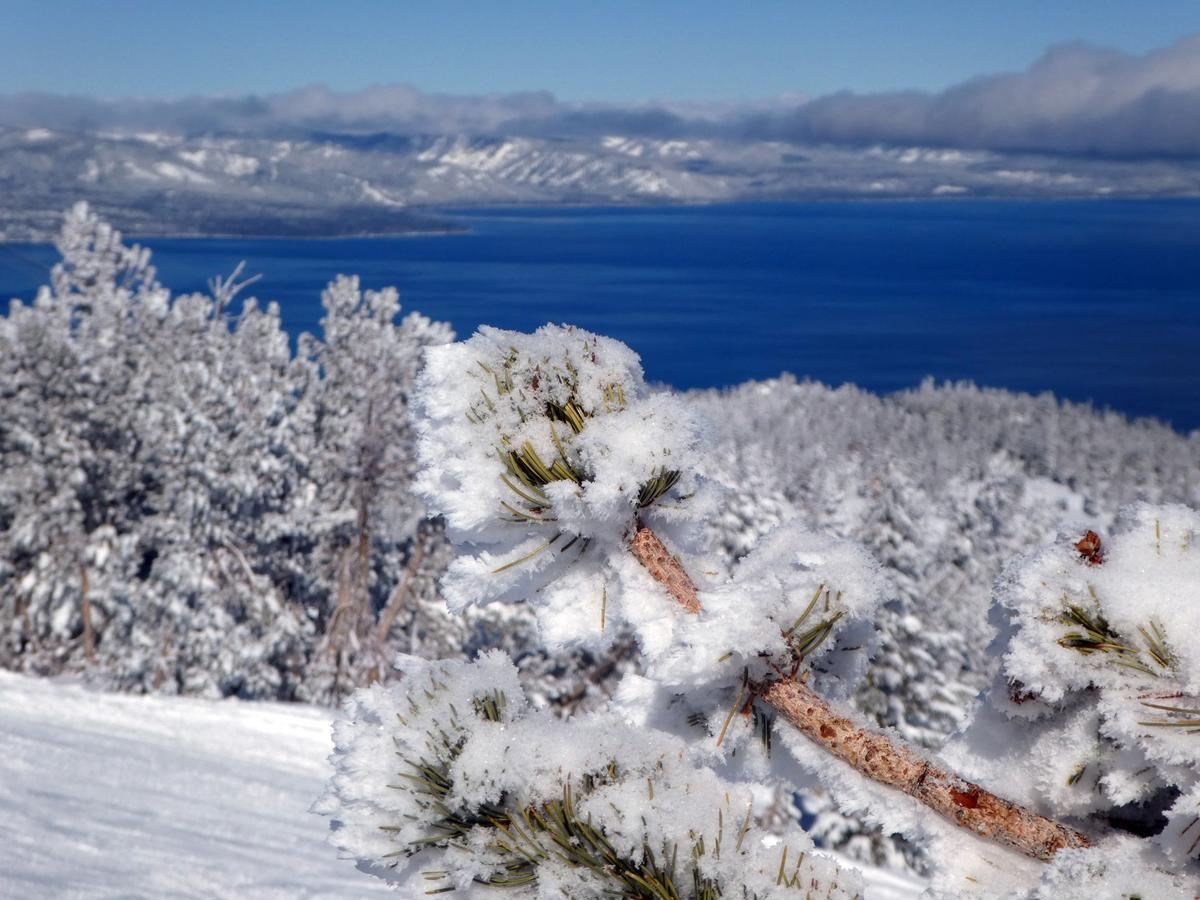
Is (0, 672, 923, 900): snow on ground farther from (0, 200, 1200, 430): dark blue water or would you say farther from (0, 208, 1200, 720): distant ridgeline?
(0, 200, 1200, 430): dark blue water

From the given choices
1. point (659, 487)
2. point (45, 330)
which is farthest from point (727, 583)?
point (45, 330)

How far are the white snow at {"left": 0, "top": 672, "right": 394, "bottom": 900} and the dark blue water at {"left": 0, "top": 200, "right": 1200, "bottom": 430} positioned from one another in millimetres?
33152

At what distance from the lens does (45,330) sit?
839 inches

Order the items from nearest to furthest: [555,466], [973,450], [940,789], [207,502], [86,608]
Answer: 1. [940,789]
2. [555,466]
3. [207,502]
4. [86,608]
5. [973,450]

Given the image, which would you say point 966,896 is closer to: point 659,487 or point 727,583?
point 727,583

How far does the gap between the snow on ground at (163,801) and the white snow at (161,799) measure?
17 mm

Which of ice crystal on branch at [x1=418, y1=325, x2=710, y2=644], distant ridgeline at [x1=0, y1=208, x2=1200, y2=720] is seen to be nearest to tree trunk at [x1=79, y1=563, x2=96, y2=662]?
distant ridgeline at [x1=0, y1=208, x2=1200, y2=720]

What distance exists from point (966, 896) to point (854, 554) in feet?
1.38

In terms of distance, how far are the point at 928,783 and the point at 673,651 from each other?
0.33 meters

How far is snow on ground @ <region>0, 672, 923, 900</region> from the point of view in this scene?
663cm

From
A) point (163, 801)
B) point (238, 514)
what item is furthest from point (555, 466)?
point (238, 514)

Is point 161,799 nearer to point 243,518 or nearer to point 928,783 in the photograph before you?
point 928,783

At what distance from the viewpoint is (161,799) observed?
30.8 feet

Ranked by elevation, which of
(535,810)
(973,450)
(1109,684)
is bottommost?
(973,450)
